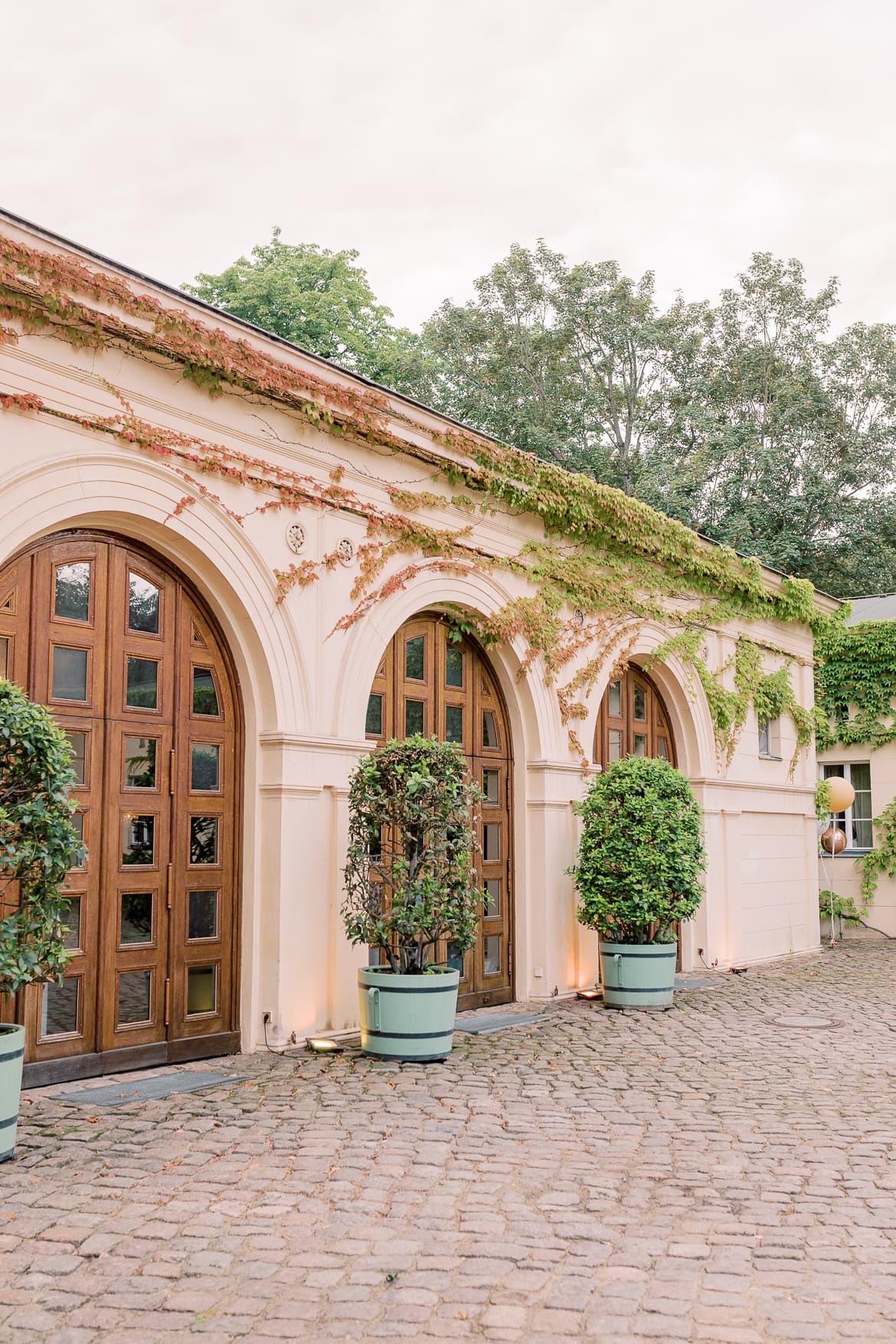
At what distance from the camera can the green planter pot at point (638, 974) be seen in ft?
34.0

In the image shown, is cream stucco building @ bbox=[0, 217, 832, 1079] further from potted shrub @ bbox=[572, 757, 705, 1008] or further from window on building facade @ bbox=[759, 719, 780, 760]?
window on building facade @ bbox=[759, 719, 780, 760]

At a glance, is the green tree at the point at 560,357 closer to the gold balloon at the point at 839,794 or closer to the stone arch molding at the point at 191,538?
the gold balloon at the point at 839,794

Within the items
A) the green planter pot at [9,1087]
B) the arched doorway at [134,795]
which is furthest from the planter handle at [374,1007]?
the green planter pot at [9,1087]

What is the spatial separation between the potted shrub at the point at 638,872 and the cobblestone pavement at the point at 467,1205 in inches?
90.0

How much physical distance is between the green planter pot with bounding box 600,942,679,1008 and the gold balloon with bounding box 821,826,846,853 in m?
8.27

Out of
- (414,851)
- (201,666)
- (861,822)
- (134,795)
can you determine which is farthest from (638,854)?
(861,822)

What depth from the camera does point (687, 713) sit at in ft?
44.5

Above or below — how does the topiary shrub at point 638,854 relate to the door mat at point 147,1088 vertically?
above

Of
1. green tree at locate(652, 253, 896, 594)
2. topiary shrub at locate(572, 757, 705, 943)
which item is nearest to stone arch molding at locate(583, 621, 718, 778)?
topiary shrub at locate(572, 757, 705, 943)

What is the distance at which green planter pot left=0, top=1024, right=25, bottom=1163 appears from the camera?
528cm

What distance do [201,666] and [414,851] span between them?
1964 millimetres

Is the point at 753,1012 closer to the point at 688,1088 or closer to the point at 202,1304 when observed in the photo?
the point at 688,1088

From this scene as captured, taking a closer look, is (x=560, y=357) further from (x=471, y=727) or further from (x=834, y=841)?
(x=471, y=727)

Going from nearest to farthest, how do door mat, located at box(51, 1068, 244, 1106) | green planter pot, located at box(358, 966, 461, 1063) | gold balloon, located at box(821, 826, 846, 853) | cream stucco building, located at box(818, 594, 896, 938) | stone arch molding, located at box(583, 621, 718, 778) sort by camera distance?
door mat, located at box(51, 1068, 244, 1106) < green planter pot, located at box(358, 966, 461, 1063) < stone arch molding, located at box(583, 621, 718, 778) < gold balloon, located at box(821, 826, 846, 853) < cream stucco building, located at box(818, 594, 896, 938)
